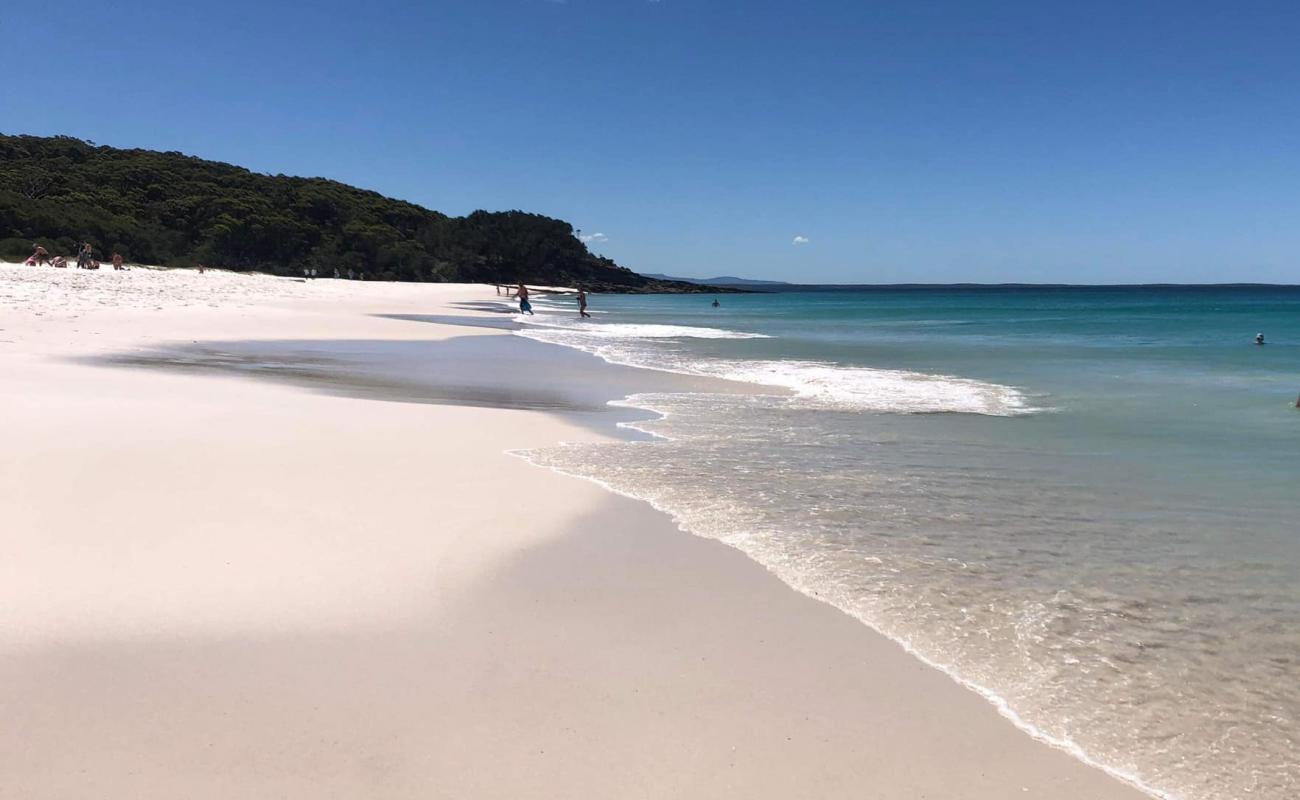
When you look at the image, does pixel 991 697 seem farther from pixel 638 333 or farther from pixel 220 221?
pixel 220 221

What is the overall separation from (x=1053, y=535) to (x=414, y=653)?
15.4ft

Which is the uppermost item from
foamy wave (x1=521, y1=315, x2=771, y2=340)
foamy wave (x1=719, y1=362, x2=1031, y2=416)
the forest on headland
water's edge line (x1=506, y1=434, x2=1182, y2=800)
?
the forest on headland

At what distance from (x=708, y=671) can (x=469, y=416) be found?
276 inches

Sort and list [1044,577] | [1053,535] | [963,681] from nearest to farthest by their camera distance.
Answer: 1. [963,681]
2. [1044,577]
3. [1053,535]

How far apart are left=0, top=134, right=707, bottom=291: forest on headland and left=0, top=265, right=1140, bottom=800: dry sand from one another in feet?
154

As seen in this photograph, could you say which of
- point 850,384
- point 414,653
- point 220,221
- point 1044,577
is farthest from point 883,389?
point 220,221

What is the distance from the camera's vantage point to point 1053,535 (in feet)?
21.2

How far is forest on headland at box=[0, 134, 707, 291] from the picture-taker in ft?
188


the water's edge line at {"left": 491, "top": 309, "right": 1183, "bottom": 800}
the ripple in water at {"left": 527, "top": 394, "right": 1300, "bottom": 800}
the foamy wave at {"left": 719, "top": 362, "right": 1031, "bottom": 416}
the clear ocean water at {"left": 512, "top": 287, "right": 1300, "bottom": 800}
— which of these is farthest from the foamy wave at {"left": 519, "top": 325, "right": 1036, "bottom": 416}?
the water's edge line at {"left": 491, "top": 309, "right": 1183, "bottom": 800}

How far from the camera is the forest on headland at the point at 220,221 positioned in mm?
57372

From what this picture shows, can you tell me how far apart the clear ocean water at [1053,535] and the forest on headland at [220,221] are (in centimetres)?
4677

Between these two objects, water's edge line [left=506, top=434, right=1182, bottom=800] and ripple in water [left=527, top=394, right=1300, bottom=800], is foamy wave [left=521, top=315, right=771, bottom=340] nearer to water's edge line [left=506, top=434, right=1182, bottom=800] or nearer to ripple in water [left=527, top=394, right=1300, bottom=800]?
ripple in water [left=527, top=394, right=1300, bottom=800]

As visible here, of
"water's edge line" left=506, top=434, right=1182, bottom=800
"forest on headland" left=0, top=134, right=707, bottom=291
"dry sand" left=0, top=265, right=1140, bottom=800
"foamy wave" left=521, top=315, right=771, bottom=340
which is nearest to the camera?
"dry sand" left=0, top=265, right=1140, bottom=800


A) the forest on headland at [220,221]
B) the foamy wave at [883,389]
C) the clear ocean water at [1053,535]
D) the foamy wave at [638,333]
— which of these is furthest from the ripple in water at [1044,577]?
the forest on headland at [220,221]
